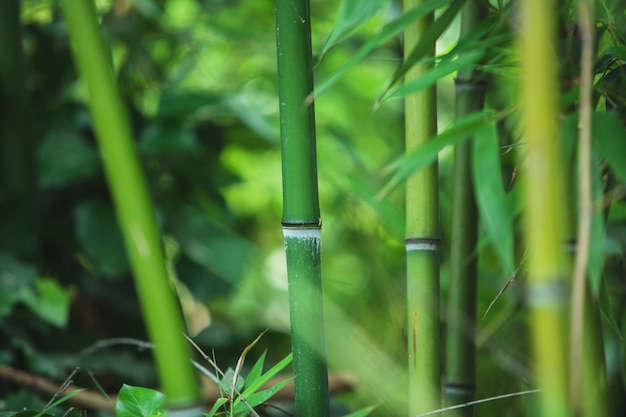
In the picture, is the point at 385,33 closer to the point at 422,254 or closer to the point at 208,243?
the point at 422,254

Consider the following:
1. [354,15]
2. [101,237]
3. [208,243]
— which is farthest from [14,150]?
[354,15]

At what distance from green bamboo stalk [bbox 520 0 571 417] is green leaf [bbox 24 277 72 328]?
2.48ft

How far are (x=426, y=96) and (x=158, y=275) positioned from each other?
0.21 m

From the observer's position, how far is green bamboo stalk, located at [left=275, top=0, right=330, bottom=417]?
1.44ft

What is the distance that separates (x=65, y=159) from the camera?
97 cm

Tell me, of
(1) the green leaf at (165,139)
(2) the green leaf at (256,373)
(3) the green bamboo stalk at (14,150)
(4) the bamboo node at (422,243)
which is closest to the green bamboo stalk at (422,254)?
(4) the bamboo node at (422,243)

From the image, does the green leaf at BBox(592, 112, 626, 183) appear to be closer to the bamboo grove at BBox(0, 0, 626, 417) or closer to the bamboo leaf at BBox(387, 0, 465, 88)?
the bamboo grove at BBox(0, 0, 626, 417)

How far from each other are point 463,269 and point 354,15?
12.0 inches

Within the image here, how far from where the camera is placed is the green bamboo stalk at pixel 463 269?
23.6 inches

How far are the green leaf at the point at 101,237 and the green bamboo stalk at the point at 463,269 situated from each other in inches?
19.0

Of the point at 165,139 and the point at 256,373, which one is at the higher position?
the point at 165,139

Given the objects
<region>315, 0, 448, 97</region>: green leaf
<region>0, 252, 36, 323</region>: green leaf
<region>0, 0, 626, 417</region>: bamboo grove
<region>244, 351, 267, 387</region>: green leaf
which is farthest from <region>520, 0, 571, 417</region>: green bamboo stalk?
<region>0, 252, 36, 323</region>: green leaf

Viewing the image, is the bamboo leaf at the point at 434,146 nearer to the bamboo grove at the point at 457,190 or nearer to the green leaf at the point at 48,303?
the bamboo grove at the point at 457,190

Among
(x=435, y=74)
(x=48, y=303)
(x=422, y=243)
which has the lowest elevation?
(x=48, y=303)
